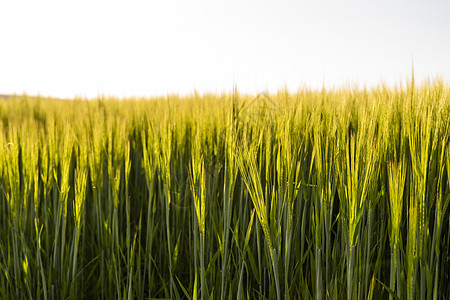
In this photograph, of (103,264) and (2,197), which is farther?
(2,197)

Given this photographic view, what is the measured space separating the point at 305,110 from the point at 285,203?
465mm

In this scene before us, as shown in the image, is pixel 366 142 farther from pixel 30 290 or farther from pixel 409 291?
pixel 30 290

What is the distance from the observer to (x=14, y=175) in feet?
4.36

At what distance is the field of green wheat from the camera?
2.72 feet

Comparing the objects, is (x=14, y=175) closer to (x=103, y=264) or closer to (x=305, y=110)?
(x=103, y=264)

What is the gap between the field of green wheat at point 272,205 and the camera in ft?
2.72

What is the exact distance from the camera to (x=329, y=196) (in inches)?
34.2

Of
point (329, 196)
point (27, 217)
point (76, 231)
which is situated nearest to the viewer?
point (329, 196)

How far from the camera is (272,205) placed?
0.84 meters

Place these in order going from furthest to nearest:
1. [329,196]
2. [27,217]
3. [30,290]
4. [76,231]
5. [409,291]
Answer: [27,217], [30,290], [76,231], [329,196], [409,291]

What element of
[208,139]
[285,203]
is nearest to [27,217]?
[208,139]

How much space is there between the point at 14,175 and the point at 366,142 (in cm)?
125

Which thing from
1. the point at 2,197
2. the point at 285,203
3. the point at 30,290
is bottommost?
the point at 30,290

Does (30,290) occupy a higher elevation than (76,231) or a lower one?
lower
